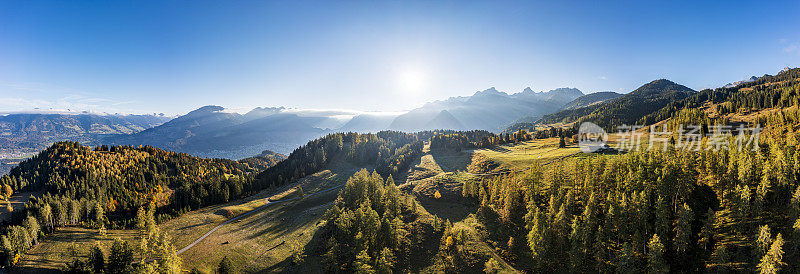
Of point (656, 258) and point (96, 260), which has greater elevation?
point (656, 258)

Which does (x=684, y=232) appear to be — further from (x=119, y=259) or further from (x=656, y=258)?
(x=119, y=259)

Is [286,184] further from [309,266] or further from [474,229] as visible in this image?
[474,229]

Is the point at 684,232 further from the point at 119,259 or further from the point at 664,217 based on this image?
the point at 119,259

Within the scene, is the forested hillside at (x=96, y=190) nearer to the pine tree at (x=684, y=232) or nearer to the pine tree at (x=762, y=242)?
the pine tree at (x=684, y=232)

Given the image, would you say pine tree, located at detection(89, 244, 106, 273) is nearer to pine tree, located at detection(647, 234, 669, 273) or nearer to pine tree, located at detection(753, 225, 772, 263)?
pine tree, located at detection(647, 234, 669, 273)

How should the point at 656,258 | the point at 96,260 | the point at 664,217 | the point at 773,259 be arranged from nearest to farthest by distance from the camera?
the point at 773,259, the point at 656,258, the point at 664,217, the point at 96,260

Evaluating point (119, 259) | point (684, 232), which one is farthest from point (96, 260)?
point (684, 232)

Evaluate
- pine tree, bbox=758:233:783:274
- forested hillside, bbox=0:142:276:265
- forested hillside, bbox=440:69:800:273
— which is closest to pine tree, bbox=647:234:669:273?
forested hillside, bbox=440:69:800:273

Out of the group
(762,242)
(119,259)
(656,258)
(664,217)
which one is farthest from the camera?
(119,259)

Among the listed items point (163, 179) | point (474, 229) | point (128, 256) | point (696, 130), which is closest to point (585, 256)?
point (474, 229)

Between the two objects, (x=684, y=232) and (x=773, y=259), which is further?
(x=684, y=232)

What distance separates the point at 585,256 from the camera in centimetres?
5262

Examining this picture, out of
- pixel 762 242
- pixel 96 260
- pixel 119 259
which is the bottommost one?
pixel 119 259

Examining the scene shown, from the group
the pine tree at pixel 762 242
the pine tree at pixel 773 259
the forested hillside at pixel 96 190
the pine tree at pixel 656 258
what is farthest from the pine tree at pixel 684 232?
the forested hillside at pixel 96 190
